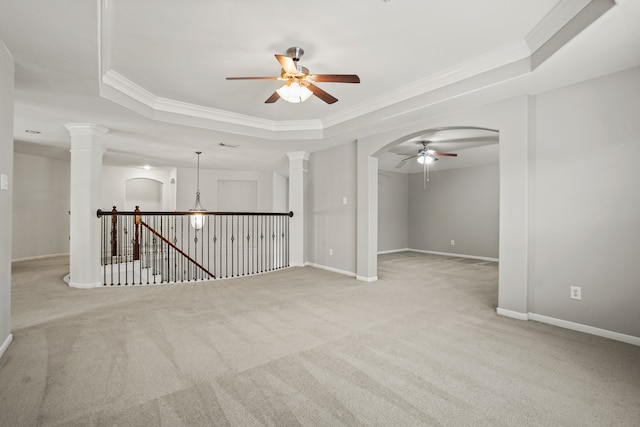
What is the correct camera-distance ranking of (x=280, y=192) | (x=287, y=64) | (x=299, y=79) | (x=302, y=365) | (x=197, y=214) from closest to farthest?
(x=302, y=365)
(x=287, y=64)
(x=299, y=79)
(x=197, y=214)
(x=280, y=192)

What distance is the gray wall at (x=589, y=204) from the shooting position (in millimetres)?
2627

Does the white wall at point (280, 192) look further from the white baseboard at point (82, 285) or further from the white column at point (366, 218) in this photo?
the white baseboard at point (82, 285)

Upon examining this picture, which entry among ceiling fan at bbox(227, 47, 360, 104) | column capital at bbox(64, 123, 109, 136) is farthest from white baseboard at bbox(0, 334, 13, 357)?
column capital at bbox(64, 123, 109, 136)

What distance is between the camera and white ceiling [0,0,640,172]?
7.27ft

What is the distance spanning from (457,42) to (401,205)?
21.7ft

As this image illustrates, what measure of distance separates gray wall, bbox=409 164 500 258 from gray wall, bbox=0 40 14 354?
8.13 meters

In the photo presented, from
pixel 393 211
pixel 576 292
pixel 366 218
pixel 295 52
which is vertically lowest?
pixel 576 292

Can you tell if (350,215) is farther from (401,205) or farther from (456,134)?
(401,205)

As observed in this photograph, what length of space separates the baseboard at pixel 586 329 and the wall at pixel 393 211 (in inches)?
211

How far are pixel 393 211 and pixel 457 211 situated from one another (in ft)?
5.60

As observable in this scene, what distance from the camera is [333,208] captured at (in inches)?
227

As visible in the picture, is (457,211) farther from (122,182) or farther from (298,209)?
(122,182)

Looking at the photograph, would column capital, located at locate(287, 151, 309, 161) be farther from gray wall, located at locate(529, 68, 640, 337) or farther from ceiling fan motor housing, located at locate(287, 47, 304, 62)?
gray wall, located at locate(529, 68, 640, 337)

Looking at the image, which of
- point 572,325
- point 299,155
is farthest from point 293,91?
point 572,325
